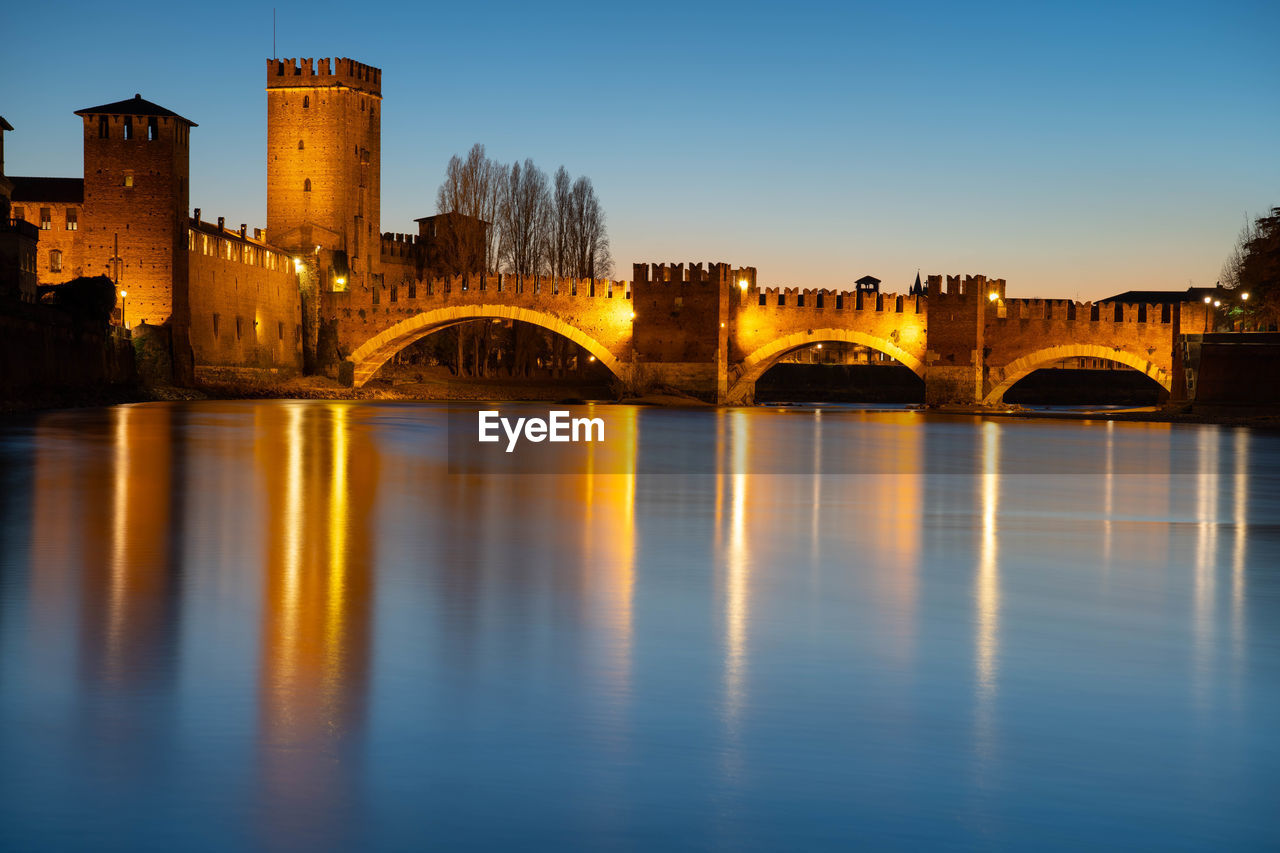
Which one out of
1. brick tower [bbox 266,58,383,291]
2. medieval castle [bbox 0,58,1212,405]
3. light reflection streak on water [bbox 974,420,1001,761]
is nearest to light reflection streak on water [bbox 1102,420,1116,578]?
light reflection streak on water [bbox 974,420,1001,761]

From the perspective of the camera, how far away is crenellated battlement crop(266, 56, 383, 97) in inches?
1855

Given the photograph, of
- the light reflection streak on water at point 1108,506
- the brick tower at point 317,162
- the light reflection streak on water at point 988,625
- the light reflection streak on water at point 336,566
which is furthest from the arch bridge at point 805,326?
the light reflection streak on water at point 988,625

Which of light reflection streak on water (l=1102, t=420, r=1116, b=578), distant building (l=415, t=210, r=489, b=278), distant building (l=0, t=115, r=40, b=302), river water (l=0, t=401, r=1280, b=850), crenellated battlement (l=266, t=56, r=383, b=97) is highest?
crenellated battlement (l=266, t=56, r=383, b=97)

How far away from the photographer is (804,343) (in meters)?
40.3

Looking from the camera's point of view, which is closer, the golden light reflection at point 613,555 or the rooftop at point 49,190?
the golden light reflection at point 613,555

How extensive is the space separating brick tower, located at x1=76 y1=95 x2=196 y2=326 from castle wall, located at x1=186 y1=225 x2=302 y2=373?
0.88 m

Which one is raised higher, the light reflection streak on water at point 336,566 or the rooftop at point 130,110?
the rooftop at point 130,110

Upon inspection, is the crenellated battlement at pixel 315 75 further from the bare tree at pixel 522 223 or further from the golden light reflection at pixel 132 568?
the golden light reflection at pixel 132 568

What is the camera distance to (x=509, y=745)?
3.62m

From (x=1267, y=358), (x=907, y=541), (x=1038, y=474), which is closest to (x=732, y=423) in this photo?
(x=1267, y=358)

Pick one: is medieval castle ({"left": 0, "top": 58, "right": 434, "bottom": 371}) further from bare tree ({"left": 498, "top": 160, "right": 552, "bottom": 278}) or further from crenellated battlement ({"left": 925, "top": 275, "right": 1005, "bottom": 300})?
crenellated battlement ({"left": 925, "top": 275, "right": 1005, "bottom": 300})

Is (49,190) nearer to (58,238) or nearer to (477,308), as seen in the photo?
(58,238)

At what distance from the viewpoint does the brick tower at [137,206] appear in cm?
3691

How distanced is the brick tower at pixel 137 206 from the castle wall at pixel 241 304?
0.88m
